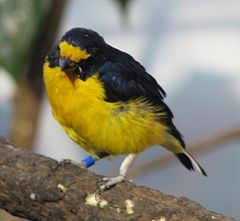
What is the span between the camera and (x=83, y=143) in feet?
5.20

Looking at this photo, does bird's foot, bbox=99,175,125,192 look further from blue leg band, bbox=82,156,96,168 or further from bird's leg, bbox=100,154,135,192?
blue leg band, bbox=82,156,96,168

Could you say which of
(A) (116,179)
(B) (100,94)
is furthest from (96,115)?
(A) (116,179)

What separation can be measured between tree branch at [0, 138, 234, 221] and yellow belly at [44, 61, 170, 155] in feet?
0.36

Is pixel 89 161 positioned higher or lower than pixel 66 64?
lower

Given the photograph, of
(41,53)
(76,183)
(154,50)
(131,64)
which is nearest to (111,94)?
(131,64)

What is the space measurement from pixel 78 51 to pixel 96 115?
10cm

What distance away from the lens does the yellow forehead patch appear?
1.46m

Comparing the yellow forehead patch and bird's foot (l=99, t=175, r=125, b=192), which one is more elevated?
the yellow forehead patch

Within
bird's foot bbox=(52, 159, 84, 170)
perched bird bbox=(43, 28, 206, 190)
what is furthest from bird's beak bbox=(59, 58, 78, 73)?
bird's foot bbox=(52, 159, 84, 170)

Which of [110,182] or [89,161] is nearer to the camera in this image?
[110,182]

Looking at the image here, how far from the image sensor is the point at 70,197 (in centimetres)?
135

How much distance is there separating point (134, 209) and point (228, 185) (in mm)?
1304

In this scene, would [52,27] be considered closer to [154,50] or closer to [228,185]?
[154,50]

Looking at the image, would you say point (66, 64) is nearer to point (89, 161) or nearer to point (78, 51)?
point (78, 51)
